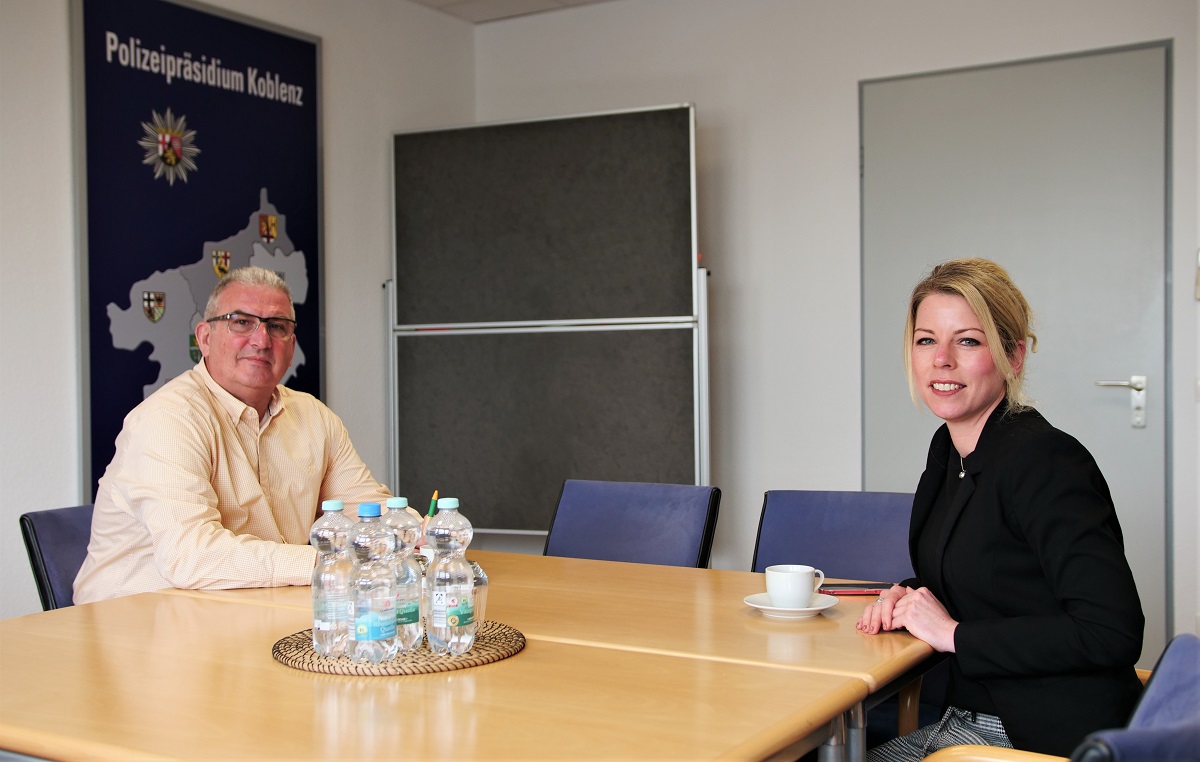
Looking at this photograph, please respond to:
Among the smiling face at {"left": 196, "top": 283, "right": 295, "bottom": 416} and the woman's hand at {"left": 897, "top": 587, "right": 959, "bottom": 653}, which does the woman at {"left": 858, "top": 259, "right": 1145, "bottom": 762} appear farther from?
the smiling face at {"left": 196, "top": 283, "right": 295, "bottom": 416}

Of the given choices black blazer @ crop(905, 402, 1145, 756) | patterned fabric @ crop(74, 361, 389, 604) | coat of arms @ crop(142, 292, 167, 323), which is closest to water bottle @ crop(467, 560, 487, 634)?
patterned fabric @ crop(74, 361, 389, 604)

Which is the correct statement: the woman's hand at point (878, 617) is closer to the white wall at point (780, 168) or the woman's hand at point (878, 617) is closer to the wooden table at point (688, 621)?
the wooden table at point (688, 621)

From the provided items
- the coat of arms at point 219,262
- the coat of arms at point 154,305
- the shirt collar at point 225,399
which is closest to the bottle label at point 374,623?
the shirt collar at point 225,399

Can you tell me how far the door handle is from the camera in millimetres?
4496

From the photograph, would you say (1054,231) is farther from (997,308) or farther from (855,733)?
(855,733)

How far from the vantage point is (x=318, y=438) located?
3.10m

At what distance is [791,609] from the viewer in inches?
82.9

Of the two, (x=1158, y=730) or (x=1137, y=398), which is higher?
(x=1137, y=398)

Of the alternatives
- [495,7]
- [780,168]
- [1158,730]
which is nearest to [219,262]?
[495,7]

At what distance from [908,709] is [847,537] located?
25.8 inches

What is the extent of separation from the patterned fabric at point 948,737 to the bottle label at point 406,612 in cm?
82

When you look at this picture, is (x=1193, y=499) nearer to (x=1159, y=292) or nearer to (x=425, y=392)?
(x=1159, y=292)

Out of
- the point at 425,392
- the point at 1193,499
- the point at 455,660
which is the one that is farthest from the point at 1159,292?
the point at 455,660

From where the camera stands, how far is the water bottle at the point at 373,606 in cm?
177
